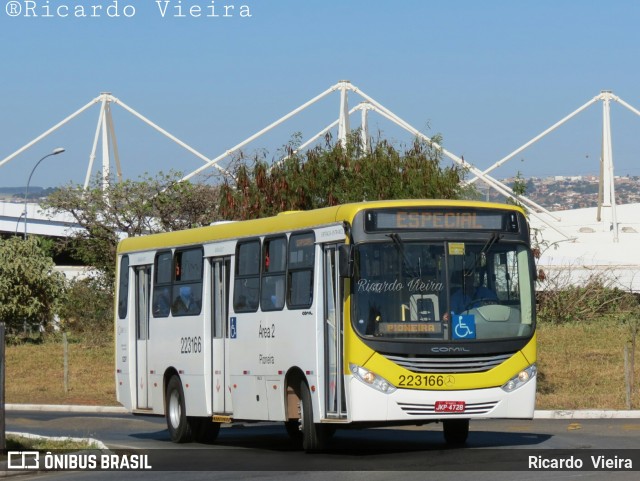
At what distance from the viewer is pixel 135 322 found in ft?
71.4

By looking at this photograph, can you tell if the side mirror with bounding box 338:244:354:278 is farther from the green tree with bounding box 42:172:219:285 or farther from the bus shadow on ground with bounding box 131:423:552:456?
the green tree with bounding box 42:172:219:285

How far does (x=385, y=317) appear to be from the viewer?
51.7ft

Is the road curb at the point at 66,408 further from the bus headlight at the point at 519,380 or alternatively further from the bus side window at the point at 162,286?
the bus headlight at the point at 519,380

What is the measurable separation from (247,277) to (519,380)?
3979 millimetres

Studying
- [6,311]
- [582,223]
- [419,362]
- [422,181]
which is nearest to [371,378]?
[419,362]

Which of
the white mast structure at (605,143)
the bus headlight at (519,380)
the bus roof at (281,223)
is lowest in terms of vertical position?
the bus headlight at (519,380)

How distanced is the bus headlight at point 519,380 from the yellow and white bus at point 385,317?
0.01 meters

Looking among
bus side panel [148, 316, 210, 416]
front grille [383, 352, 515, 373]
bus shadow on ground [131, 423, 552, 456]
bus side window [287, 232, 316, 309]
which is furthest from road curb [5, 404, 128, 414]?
front grille [383, 352, 515, 373]

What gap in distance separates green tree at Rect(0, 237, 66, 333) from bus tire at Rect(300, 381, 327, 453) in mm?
37870

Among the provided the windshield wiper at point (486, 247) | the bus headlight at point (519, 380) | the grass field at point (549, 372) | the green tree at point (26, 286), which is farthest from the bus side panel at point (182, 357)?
the green tree at point (26, 286)

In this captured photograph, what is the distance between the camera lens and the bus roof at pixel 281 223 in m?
16.2

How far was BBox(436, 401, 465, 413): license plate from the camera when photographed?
15586mm

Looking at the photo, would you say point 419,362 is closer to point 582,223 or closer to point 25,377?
point 25,377

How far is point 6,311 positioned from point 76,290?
2868mm
